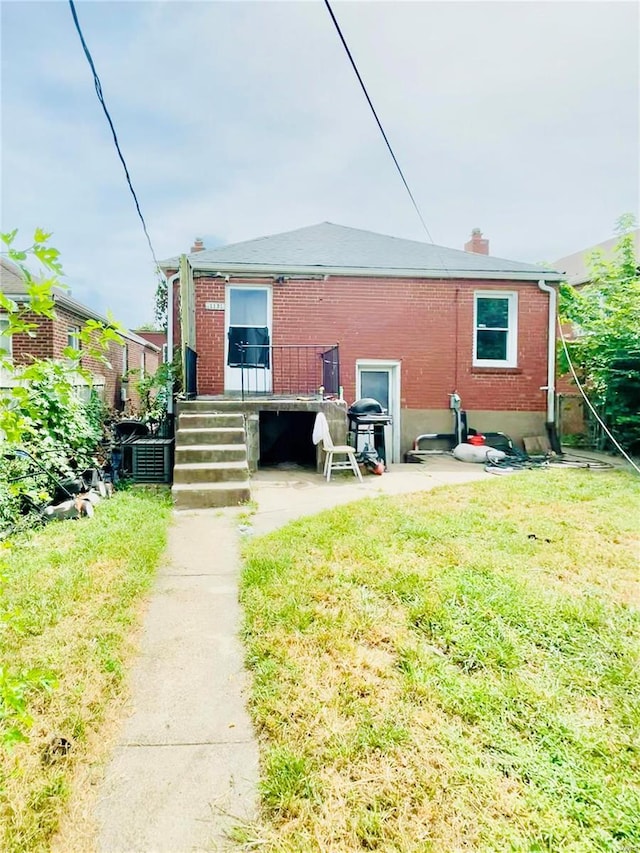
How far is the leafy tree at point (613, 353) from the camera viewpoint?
369 inches

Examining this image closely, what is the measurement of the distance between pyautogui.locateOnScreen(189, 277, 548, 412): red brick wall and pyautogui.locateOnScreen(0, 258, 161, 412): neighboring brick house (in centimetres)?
236

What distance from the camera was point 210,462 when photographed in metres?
6.30

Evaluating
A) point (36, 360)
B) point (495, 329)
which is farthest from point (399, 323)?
point (36, 360)

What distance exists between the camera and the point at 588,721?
1866mm

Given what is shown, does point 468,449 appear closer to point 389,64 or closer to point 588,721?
point 389,64

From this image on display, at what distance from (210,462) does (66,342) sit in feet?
28.1

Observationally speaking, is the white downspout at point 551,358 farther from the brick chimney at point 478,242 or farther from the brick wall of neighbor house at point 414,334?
the brick chimney at point 478,242

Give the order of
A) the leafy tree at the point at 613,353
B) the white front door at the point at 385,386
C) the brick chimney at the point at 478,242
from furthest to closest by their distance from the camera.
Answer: the brick chimney at the point at 478,242 → the white front door at the point at 385,386 → the leafy tree at the point at 613,353

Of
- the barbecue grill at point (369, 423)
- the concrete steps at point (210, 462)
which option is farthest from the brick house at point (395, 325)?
the concrete steps at point (210, 462)

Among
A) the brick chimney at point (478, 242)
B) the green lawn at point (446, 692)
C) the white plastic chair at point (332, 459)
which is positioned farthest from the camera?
the brick chimney at point (478, 242)

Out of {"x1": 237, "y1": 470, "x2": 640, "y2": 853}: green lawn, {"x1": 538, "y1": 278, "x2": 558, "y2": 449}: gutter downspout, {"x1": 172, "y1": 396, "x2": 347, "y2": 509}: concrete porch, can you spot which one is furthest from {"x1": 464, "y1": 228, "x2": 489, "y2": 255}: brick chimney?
{"x1": 237, "y1": 470, "x2": 640, "y2": 853}: green lawn

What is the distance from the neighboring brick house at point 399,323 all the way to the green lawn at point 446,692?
22.0 feet

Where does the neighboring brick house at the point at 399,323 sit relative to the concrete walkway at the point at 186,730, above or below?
above

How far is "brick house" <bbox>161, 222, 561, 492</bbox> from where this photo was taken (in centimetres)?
998
